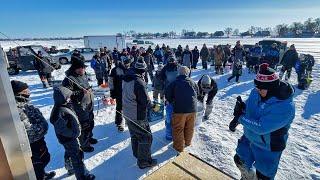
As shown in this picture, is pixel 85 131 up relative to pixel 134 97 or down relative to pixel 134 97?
down

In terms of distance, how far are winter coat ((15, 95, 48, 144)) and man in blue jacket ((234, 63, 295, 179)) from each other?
283 centimetres

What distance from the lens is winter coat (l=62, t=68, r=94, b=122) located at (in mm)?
4215

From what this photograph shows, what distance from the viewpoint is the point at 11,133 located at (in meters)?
0.89

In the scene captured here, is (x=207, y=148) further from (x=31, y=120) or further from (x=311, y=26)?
(x=311, y=26)

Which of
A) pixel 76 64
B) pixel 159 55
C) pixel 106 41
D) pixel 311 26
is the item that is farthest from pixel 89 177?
pixel 311 26

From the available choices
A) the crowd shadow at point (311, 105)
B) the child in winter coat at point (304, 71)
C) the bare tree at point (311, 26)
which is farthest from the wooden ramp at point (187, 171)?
the bare tree at point (311, 26)

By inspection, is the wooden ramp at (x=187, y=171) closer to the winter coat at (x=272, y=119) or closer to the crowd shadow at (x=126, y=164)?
the winter coat at (x=272, y=119)

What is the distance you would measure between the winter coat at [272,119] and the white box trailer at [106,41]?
1040 inches

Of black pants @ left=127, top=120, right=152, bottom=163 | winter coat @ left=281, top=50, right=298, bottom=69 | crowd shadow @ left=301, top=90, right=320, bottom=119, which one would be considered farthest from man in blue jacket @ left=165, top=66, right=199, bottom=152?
winter coat @ left=281, top=50, right=298, bottom=69

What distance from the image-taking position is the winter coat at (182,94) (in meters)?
4.56

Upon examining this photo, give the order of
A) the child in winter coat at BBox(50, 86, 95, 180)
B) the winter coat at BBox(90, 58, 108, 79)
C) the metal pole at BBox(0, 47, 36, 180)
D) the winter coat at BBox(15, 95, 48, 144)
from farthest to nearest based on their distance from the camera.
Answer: the winter coat at BBox(90, 58, 108, 79) < the child in winter coat at BBox(50, 86, 95, 180) < the winter coat at BBox(15, 95, 48, 144) < the metal pole at BBox(0, 47, 36, 180)

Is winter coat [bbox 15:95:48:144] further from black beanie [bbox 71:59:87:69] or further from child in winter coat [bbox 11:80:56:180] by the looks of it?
black beanie [bbox 71:59:87:69]

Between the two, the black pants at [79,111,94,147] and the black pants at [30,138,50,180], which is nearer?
the black pants at [30,138,50,180]

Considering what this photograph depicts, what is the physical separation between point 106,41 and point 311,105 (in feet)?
79.3
